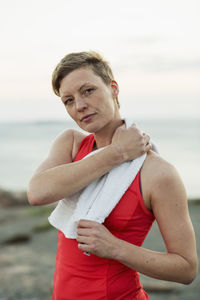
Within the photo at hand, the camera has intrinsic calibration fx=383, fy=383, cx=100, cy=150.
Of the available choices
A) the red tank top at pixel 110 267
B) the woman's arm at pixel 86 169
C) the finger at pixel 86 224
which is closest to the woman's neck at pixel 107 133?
the woman's arm at pixel 86 169

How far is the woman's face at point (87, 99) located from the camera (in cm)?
186

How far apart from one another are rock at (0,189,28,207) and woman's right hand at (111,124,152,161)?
27.4 feet

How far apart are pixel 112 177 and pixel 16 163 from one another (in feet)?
67.3

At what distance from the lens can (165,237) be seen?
173cm

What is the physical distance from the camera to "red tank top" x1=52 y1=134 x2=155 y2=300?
70.4 inches

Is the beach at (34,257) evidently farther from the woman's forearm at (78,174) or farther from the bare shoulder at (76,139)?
the woman's forearm at (78,174)

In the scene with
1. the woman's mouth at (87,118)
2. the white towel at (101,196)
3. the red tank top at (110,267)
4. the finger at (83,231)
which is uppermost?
the woman's mouth at (87,118)

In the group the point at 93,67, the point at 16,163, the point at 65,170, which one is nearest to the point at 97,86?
the point at 93,67

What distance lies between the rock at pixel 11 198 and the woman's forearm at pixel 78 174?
8.23 m

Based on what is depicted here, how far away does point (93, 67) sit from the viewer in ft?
6.33

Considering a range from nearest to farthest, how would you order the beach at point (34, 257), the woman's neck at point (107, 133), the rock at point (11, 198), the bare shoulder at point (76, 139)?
the woman's neck at point (107, 133), the bare shoulder at point (76, 139), the beach at point (34, 257), the rock at point (11, 198)

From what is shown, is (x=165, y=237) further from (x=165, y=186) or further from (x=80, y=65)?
(x=80, y=65)

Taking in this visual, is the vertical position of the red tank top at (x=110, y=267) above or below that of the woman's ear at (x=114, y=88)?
below

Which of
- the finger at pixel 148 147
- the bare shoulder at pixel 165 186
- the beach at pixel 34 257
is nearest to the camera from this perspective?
the bare shoulder at pixel 165 186
